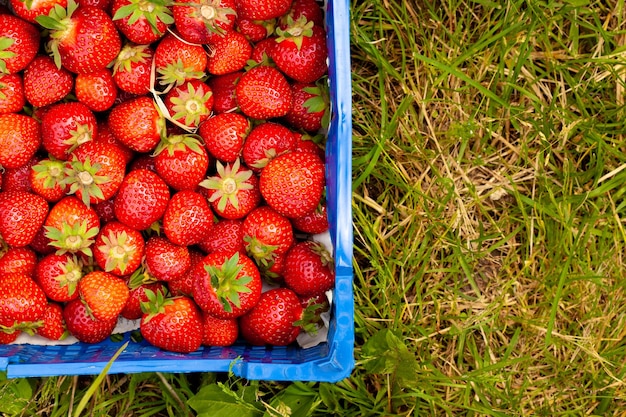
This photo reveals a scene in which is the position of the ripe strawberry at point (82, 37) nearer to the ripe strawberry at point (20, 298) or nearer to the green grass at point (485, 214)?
the ripe strawberry at point (20, 298)

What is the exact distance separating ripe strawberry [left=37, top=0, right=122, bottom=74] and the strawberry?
9.7 inches

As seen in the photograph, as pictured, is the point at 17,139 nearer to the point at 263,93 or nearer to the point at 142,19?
the point at 142,19

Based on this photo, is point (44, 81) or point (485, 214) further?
point (485, 214)

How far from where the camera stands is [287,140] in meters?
A: 1.40

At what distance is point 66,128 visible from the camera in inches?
54.3

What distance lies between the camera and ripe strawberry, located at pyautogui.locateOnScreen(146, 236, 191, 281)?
4.60 ft

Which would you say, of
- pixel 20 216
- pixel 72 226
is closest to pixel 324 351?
pixel 72 226

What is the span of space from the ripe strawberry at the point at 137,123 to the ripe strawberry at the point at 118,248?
174mm

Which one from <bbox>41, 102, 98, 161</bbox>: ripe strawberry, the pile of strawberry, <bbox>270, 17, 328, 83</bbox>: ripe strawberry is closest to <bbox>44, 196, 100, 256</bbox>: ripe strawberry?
the pile of strawberry

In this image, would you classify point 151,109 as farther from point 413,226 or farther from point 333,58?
point 413,226

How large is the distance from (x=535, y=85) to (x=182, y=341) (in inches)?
41.9

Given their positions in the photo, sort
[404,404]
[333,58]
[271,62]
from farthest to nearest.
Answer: [404,404] < [271,62] < [333,58]

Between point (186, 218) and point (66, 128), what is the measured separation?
0.31 metres

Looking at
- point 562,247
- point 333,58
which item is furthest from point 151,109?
point 562,247
